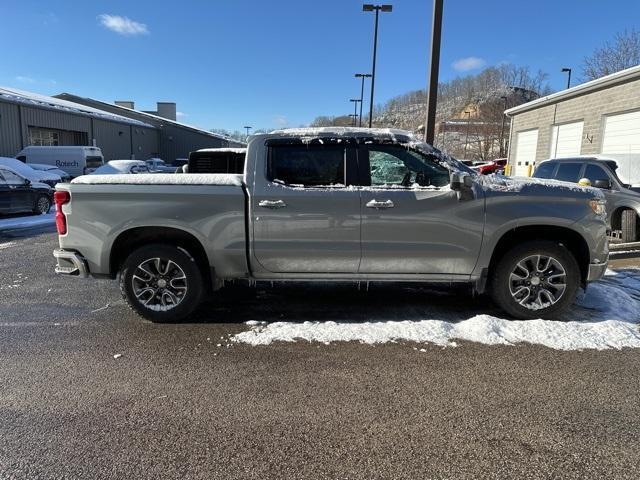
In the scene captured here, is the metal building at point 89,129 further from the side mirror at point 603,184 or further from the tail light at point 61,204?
the side mirror at point 603,184

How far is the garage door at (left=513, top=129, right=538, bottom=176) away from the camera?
21517 millimetres

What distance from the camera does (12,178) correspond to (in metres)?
13.6

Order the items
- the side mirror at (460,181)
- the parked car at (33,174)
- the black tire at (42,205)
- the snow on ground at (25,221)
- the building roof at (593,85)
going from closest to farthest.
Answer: the side mirror at (460,181) → the snow on ground at (25,221) → the black tire at (42,205) → the building roof at (593,85) → the parked car at (33,174)

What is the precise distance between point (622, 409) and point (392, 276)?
219 centimetres

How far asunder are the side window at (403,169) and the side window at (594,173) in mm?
6239

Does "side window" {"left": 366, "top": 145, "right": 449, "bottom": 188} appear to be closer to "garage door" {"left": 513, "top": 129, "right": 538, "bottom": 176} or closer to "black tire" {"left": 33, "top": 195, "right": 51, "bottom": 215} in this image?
"black tire" {"left": 33, "top": 195, "right": 51, "bottom": 215}

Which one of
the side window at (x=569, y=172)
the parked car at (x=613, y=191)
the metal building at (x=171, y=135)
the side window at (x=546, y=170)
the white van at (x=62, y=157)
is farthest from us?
the metal building at (x=171, y=135)

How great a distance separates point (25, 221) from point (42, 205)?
1890mm

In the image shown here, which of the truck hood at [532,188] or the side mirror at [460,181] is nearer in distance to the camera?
the side mirror at [460,181]

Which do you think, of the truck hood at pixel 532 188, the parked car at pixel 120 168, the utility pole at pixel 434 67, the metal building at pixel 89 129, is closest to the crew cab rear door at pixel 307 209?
the truck hood at pixel 532 188

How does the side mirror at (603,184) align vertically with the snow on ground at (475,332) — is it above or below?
above

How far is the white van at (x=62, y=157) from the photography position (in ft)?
80.5

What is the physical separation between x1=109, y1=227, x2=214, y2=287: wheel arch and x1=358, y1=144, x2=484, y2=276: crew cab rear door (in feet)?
5.45

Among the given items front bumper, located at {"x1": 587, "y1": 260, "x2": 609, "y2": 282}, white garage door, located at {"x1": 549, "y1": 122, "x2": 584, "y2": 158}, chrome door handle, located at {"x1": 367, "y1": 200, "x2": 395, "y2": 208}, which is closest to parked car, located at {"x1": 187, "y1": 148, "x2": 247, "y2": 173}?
chrome door handle, located at {"x1": 367, "y1": 200, "x2": 395, "y2": 208}
